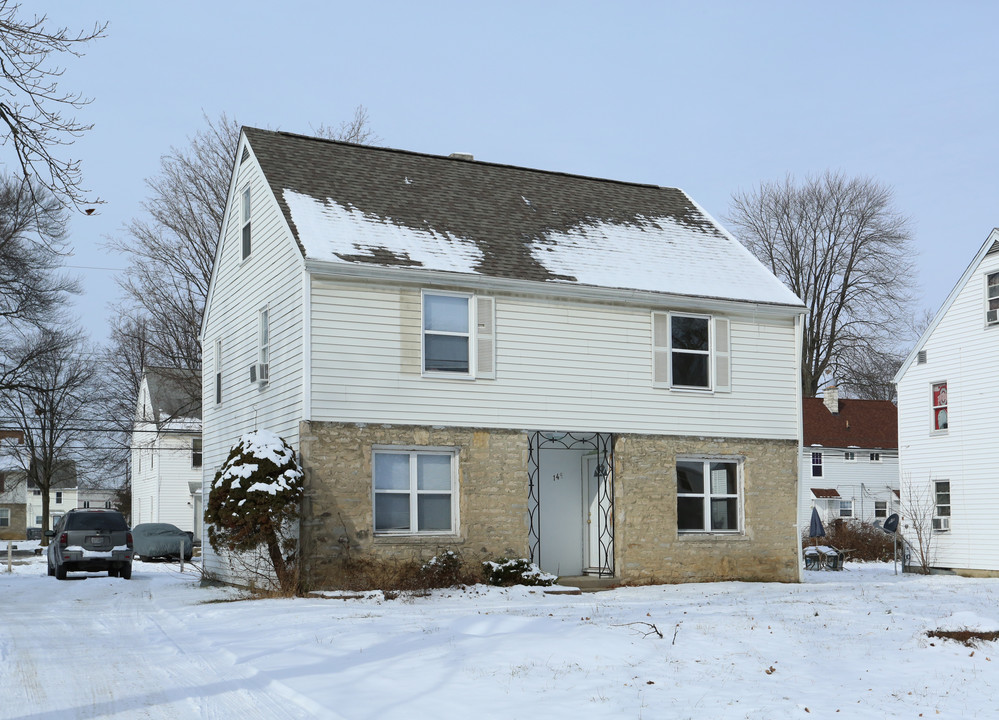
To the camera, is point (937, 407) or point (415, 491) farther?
point (937, 407)

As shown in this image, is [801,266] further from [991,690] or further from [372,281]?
[991,690]

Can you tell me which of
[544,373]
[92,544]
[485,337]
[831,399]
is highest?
[831,399]

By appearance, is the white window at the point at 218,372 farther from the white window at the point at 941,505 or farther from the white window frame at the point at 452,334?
the white window at the point at 941,505

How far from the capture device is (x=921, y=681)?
9.69 metres

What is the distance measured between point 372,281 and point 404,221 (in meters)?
2.31

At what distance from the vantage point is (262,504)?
57.2 ft

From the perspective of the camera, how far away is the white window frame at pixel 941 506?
30.5 metres

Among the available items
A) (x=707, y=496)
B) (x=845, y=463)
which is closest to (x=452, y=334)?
(x=707, y=496)

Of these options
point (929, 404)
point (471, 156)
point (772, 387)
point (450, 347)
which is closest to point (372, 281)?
point (450, 347)

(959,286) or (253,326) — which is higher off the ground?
(959,286)

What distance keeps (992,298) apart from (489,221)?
50.5 ft

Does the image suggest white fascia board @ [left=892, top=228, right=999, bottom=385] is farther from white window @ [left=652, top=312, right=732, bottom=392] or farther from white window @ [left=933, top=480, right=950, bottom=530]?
white window @ [left=652, top=312, right=732, bottom=392]

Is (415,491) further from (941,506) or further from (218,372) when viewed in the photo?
(941,506)

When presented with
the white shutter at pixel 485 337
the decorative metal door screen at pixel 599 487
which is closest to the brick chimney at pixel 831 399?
the decorative metal door screen at pixel 599 487
